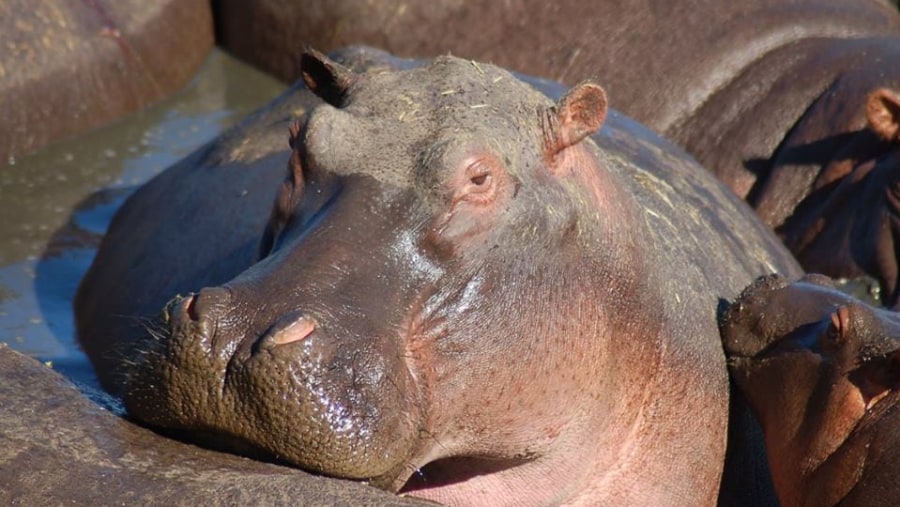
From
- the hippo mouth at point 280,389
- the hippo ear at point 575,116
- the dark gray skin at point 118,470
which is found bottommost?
the dark gray skin at point 118,470

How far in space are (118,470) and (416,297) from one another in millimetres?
820

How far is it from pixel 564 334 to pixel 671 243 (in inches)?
35.5

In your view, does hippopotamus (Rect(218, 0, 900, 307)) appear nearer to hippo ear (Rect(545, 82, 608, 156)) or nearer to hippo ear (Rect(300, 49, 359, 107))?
hippo ear (Rect(545, 82, 608, 156))

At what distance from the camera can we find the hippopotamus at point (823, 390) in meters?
4.95

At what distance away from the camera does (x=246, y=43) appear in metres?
9.92

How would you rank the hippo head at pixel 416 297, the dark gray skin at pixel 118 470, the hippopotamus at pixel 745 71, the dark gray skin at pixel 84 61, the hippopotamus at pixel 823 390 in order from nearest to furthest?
the dark gray skin at pixel 118 470 < the hippo head at pixel 416 297 < the hippopotamus at pixel 823 390 < the hippopotamus at pixel 745 71 < the dark gray skin at pixel 84 61

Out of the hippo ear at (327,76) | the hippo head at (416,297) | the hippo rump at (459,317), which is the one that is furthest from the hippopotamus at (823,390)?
the hippo ear at (327,76)

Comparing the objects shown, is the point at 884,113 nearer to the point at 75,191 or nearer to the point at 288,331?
the point at 75,191

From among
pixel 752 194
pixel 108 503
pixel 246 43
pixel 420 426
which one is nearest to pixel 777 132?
pixel 752 194

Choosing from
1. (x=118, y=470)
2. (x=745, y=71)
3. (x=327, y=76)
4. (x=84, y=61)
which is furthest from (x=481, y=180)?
(x=84, y=61)

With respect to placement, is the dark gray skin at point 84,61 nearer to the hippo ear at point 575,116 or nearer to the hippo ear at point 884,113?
the hippo ear at point 884,113

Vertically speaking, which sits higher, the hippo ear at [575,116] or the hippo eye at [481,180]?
the hippo ear at [575,116]

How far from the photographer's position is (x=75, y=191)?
823cm

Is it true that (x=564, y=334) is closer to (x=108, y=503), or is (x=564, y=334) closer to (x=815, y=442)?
(x=815, y=442)
